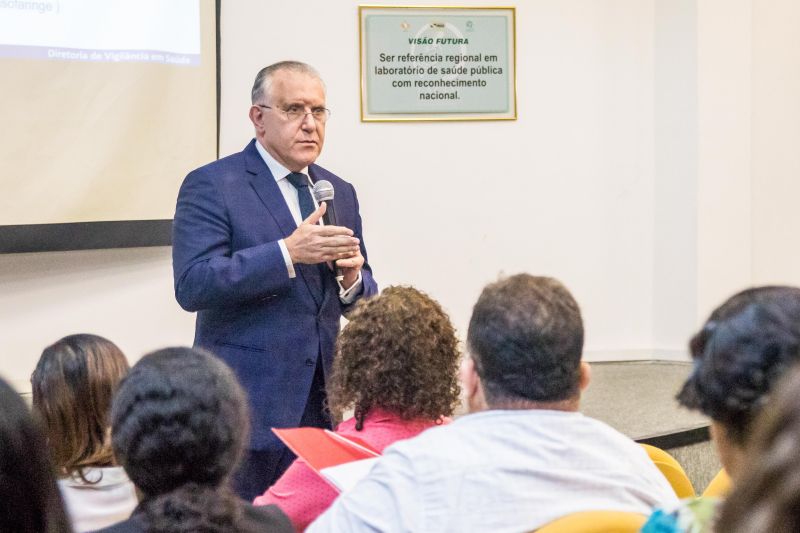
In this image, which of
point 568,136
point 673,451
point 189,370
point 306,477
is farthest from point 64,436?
point 568,136

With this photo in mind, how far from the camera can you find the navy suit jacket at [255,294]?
232cm

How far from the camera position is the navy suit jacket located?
2.32 meters

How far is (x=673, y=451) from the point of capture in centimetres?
345

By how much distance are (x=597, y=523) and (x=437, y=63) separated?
11.2ft

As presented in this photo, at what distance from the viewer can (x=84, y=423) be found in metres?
1.86

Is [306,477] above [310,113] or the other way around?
the other way around

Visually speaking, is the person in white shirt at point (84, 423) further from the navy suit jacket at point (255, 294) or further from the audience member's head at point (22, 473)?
the audience member's head at point (22, 473)

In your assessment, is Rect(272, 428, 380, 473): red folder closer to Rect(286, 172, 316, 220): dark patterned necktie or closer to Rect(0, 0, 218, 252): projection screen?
Rect(286, 172, 316, 220): dark patterned necktie

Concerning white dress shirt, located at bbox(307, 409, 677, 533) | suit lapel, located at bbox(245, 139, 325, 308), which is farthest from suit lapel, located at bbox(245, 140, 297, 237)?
white dress shirt, located at bbox(307, 409, 677, 533)

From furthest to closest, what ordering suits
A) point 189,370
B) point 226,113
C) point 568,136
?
point 568,136, point 226,113, point 189,370

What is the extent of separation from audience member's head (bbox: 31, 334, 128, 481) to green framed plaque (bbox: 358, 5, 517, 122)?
99.8 inches

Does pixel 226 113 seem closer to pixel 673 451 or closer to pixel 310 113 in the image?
pixel 310 113

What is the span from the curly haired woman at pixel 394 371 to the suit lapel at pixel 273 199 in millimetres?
496

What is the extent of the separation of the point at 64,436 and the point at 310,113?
104cm
